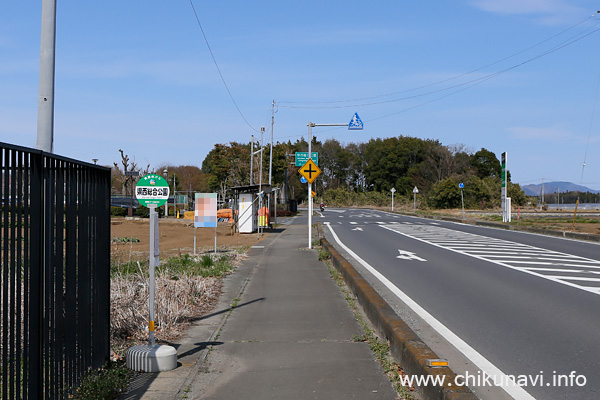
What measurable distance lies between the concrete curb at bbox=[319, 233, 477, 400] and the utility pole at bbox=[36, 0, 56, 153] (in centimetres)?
427

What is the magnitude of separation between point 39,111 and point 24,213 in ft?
8.81

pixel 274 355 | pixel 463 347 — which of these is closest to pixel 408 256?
pixel 463 347

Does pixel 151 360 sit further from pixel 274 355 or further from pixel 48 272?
pixel 48 272

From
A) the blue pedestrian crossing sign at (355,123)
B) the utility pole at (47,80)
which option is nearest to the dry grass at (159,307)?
the utility pole at (47,80)

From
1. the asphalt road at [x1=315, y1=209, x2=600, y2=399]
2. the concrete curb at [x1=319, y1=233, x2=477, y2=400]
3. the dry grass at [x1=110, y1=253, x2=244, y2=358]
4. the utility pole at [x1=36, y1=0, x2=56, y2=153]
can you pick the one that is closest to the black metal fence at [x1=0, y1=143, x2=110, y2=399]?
the utility pole at [x1=36, y1=0, x2=56, y2=153]

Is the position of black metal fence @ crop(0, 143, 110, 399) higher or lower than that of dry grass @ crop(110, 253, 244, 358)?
higher

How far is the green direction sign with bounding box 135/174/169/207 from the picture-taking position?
7.01 metres

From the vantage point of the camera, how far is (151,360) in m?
5.99

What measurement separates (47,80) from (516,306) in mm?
7518

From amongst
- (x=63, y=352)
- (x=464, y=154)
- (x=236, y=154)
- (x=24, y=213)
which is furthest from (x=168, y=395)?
(x=464, y=154)

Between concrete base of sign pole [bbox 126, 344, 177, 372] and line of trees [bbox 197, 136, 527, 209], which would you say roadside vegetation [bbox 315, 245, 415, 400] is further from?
line of trees [bbox 197, 136, 527, 209]

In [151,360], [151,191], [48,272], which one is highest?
[151,191]

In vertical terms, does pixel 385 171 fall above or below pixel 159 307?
above

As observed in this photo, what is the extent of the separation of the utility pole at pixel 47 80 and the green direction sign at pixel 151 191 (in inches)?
47.1
